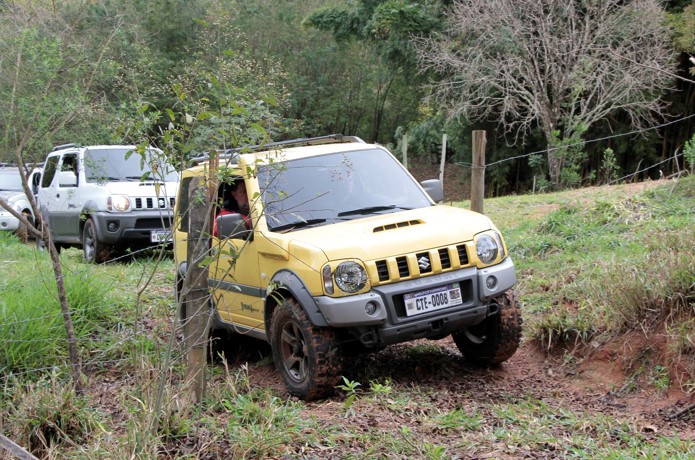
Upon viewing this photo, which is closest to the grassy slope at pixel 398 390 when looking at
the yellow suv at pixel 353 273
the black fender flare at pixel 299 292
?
the yellow suv at pixel 353 273

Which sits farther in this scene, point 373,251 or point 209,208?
point 373,251

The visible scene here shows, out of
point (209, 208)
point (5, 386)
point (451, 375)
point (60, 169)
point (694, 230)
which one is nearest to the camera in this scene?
point (209, 208)

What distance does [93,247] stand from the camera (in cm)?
1253

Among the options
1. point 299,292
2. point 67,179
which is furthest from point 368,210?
point 67,179

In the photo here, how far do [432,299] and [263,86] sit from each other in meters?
2.05

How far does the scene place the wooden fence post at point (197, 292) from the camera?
4.66 m

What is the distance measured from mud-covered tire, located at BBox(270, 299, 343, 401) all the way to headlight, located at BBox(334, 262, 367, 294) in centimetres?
35

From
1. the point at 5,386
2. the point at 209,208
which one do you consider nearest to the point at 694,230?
the point at 209,208

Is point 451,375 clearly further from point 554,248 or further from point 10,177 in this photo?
point 10,177

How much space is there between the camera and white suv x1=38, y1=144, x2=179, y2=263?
12148 millimetres

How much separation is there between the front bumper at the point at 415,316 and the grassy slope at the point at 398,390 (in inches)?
17.7

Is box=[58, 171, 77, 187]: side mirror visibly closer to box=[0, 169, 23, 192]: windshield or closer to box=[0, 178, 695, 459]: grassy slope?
box=[0, 178, 695, 459]: grassy slope

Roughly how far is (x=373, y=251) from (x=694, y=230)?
10.7ft

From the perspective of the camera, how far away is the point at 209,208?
453 centimetres
